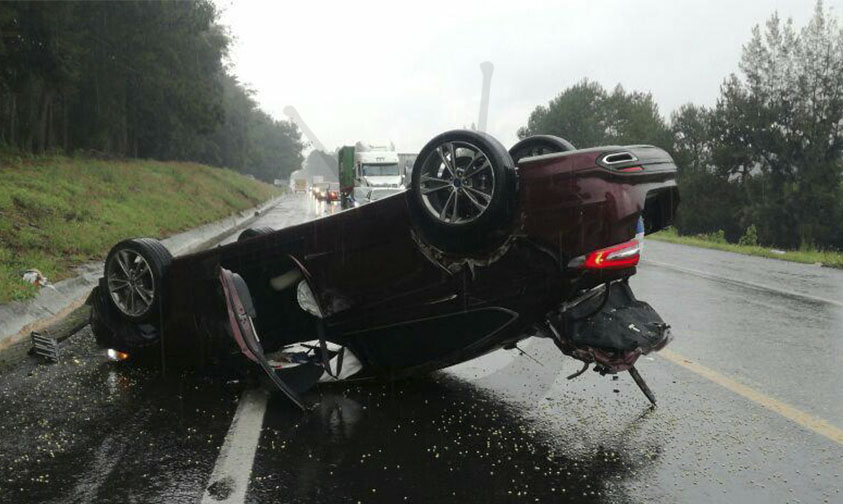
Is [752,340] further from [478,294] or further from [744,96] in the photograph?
[744,96]

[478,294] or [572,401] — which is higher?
[478,294]

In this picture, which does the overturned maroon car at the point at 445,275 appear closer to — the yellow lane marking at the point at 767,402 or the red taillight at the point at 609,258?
the red taillight at the point at 609,258

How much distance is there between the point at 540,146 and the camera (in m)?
4.90

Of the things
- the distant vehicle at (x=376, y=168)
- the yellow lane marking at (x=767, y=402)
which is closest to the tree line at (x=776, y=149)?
the distant vehicle at (x=376, y=168)

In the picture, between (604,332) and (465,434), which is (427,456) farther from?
(604,332)

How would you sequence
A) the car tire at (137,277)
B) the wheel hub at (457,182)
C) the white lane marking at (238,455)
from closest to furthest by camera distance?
the white lane marking at (238,455), the wheel hub at (457,182), the car tire at (137,277)

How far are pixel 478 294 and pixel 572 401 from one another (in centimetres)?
118

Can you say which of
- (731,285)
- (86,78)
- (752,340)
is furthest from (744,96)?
(752,340)

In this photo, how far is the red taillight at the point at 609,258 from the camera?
3682mm

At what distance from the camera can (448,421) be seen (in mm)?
4148

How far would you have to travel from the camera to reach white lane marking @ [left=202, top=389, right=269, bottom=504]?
314 centimetres

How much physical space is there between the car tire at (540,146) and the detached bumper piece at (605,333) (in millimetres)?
1205

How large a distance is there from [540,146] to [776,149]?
212 ft

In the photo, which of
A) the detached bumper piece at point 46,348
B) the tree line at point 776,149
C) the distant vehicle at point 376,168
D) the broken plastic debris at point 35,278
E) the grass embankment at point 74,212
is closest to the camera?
the detached bumper piece at point 46,348
